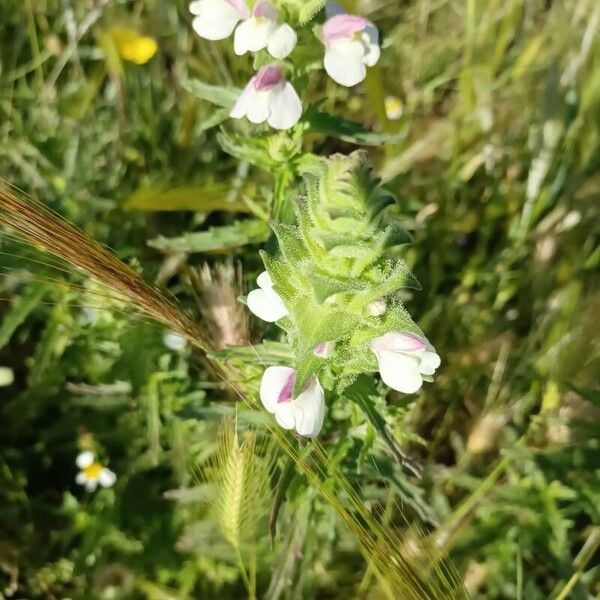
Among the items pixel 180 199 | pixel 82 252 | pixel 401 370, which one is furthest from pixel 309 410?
pixel 180 199

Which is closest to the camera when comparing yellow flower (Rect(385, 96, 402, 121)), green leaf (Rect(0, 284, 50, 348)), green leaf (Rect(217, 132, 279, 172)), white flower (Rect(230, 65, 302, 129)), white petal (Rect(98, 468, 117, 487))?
white flower (Rect(230, 65, 302, 129))

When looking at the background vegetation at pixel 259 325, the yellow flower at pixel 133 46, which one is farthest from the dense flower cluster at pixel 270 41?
the yellow flower at pixel 133 46

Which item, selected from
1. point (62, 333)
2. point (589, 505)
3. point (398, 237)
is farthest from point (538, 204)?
point (62, 333)

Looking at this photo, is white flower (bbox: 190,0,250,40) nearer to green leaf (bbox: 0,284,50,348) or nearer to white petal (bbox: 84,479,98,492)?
green leaf (bbox: 0,284,50,348)

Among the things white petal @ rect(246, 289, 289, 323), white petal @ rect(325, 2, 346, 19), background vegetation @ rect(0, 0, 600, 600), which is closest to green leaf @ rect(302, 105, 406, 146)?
background vegetation @ rect(0, 0, 600, 600)

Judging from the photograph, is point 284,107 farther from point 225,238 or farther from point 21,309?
point 21,309
